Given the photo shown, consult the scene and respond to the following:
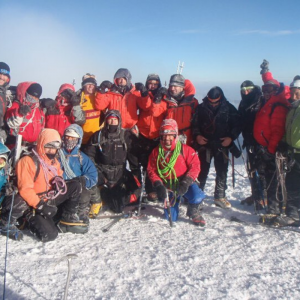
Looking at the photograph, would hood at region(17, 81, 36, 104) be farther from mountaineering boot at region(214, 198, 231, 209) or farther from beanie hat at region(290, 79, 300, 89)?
beanie hat at region(290, 79, 300, 89)

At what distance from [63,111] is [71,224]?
200 cm

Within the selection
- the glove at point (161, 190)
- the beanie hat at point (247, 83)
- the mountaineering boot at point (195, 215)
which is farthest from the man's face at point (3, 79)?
the beanie hat at point (247, 83)

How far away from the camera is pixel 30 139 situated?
4902mm

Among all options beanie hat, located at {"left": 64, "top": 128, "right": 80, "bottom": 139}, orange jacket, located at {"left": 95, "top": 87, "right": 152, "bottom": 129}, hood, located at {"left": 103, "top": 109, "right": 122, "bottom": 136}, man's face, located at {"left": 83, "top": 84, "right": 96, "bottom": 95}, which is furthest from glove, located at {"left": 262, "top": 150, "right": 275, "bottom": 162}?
man's face, located at {"left": 83, "top": 84, "right": 96, "bottom": 95}

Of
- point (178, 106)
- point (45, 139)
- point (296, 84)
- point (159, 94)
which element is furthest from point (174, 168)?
point (296, 84)

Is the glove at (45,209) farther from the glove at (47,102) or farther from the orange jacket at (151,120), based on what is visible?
the orange jacket at (151,120)

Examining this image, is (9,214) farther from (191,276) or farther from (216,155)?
(216,155)

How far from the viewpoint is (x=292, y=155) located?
4539 millimetres

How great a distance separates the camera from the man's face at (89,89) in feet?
18.4

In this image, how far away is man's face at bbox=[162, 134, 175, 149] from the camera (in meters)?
4.82

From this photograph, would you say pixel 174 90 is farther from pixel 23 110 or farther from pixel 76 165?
pixel 23 110

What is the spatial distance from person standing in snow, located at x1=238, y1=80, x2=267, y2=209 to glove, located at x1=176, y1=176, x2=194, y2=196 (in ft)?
4.60

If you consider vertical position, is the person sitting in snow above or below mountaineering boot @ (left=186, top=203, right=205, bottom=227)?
above

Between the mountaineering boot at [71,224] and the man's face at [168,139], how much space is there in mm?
1672
